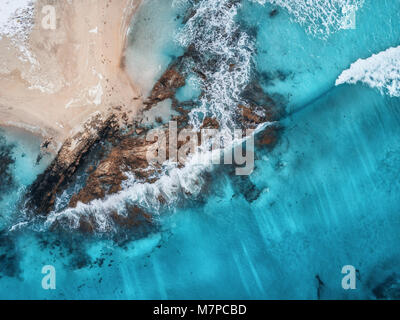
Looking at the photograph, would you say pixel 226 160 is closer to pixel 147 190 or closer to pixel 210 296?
pixel 147 190

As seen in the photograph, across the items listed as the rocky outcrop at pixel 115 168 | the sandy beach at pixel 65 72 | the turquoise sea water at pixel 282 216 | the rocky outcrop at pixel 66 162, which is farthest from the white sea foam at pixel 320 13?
the rocky outcrop at pixel 66 162

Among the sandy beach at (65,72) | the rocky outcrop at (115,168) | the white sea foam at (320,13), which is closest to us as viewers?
the sandy beach at (65,72)

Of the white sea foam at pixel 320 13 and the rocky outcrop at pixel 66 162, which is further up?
the white sea foam at pixel 320 13

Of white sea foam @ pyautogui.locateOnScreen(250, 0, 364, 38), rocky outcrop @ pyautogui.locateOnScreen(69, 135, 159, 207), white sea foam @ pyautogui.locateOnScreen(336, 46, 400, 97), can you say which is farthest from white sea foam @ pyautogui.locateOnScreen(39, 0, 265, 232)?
white sea foam @ pyautogui.locateOnScreen(336, 46, 400, 97)

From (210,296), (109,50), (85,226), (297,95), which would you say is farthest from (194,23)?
(210,296)

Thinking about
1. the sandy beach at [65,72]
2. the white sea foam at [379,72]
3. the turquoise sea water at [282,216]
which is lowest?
the turquoise sea water at [282,216]

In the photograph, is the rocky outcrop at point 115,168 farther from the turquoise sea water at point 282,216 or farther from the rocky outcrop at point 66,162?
the turquoise sea water at point 282,216

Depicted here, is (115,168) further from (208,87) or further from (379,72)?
(379,72)

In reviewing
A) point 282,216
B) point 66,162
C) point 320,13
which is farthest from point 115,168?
point 320,13
